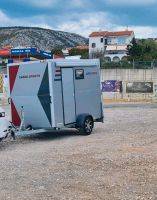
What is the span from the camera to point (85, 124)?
17.1 m

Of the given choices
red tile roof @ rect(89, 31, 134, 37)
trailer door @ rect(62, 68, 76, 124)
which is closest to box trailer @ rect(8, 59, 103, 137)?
trailer door @ rect(62, 68, 76, 124)

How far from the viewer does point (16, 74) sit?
16734mm

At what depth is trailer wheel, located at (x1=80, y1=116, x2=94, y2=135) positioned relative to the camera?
17.0m

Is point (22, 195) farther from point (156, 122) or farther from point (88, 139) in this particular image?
point (156, 122)

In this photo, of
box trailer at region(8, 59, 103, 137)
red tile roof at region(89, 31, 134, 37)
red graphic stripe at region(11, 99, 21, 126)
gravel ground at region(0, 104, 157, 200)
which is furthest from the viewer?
red tile roof at region(89, 31, 134, 37)

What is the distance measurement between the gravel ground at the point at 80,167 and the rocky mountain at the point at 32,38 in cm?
13254

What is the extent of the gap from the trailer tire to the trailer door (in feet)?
0.94

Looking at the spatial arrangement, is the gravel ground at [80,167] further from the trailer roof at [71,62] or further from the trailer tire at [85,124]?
the trailer roof at [71,62]

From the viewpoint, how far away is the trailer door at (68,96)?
16.4m

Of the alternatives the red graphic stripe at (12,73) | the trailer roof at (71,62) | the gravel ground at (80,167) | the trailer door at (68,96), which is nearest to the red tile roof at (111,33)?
the trailer roof at (71,62)

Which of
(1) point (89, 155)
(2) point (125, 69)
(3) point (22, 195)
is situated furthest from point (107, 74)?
(3) point (22, 195)

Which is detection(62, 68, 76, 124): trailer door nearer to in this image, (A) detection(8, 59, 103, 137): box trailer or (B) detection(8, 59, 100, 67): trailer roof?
(A) detection(8, 59, 103, 137): box trailer

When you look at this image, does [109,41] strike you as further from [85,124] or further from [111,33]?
[85,124]

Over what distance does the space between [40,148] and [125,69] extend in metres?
36.4
